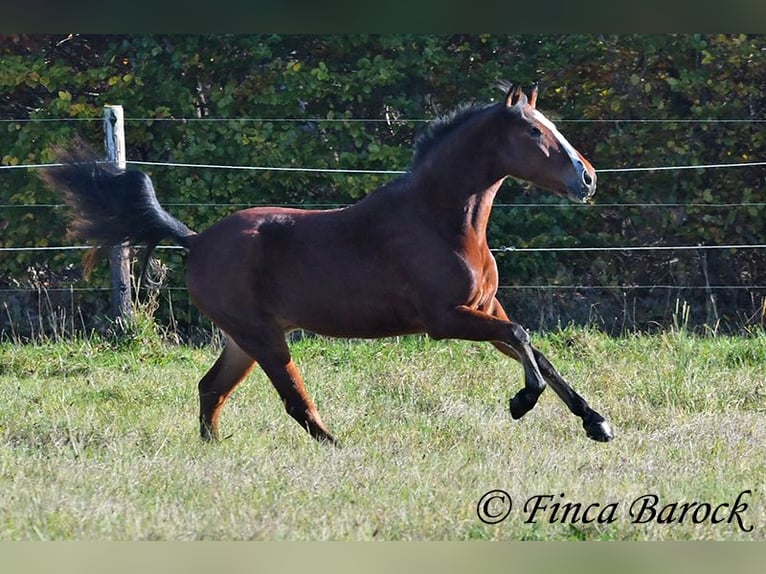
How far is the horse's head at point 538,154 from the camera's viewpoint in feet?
20.3

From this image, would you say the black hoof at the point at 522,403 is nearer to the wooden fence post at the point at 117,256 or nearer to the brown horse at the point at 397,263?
the brown horse at the point at 397,263

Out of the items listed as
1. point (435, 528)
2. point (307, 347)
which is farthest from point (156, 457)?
point (307, 347)

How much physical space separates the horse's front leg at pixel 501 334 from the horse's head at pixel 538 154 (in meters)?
0.77

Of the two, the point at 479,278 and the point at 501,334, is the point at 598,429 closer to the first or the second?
the point at 501,334

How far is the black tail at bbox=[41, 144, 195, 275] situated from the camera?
22.7ft

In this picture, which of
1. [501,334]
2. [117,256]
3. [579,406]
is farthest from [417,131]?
[579,406]

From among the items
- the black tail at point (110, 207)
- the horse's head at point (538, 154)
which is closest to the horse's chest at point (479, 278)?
the horse's head at point (538, 154)

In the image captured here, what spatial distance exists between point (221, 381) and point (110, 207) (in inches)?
48.2

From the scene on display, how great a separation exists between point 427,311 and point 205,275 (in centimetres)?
131

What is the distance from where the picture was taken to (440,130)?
6.48 meters

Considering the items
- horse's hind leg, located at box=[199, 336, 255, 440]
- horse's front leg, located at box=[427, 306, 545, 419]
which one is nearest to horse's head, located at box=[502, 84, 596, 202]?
horse's front leg, located at box=[427, 306, 545, 419]

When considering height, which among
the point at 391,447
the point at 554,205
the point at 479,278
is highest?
the point at 479,278

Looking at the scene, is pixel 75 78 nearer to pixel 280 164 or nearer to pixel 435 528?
pixel 280 164

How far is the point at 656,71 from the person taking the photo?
10312 millimetres
